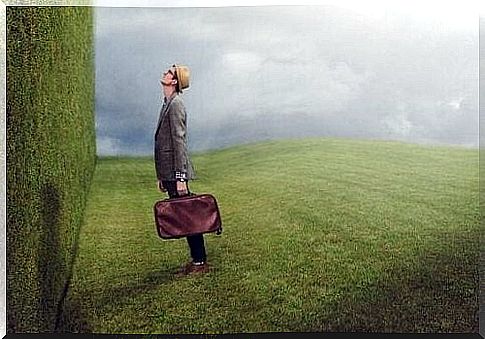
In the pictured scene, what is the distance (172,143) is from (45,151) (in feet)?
3.27

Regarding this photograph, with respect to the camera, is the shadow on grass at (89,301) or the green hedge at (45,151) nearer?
the green hedge at (45,151)

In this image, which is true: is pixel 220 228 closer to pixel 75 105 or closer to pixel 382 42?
pixel 75 105

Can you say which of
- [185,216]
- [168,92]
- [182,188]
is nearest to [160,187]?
[182,188]

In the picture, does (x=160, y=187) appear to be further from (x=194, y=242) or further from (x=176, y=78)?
(x=176, y=78)

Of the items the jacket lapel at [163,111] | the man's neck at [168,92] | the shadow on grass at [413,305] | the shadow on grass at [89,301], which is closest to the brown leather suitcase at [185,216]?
the shadow on grass at [89,301]

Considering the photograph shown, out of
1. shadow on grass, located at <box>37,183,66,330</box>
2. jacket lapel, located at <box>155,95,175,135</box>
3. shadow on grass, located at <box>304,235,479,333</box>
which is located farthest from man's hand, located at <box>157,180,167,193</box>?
shadow on grass, located at <box>304,235,479,333</box>

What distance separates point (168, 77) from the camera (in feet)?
21.1

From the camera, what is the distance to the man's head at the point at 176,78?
639 centimetres

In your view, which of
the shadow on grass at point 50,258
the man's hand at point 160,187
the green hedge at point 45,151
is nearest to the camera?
the green hedge at point 45,151

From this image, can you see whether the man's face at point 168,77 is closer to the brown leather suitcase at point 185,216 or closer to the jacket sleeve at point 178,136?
the jacket sleeve at point 178,136

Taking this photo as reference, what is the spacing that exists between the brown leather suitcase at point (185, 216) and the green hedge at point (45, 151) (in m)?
0.54

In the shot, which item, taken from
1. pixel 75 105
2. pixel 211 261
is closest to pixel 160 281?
pixel 211 261

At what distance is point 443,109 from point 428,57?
36 cm

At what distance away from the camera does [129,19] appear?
648 centimetres
